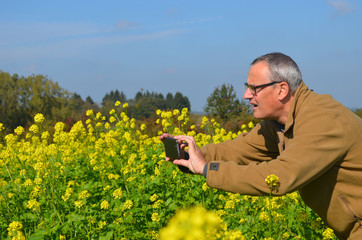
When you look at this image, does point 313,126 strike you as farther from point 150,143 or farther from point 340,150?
point 150,143

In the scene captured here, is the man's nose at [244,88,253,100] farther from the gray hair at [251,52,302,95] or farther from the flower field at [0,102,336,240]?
the flower field at [0,102,336,240]

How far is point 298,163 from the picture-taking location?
89.0 inches

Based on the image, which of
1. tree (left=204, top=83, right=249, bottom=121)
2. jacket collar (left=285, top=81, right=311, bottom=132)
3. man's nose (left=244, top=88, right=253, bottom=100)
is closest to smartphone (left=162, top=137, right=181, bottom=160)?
man's nose (left=244, top=88, right=253, bottom=100)

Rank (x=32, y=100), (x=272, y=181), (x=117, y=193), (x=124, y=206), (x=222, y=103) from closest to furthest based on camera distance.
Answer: (x=272, y=181) < (x=124, y=206) < (x=117, y=193) < (x=222, y=103) < (x=32, y=100)

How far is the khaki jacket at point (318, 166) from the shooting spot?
2295mm

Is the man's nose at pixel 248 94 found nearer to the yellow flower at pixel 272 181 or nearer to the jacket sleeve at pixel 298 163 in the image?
the jacket sleeve at pixel 298 163

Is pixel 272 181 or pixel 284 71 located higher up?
pixel 284 71

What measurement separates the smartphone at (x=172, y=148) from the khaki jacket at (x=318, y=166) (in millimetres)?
586

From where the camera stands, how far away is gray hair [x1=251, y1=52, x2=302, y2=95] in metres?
2.68

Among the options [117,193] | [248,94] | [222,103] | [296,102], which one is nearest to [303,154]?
[296,102]

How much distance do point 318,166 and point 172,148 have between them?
3.81 ft

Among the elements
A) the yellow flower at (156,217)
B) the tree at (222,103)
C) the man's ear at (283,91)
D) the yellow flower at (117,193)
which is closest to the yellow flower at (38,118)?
the yellow flower at (117,193)

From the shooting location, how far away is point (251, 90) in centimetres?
280

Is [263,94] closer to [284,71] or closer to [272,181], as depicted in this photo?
[284,71]
